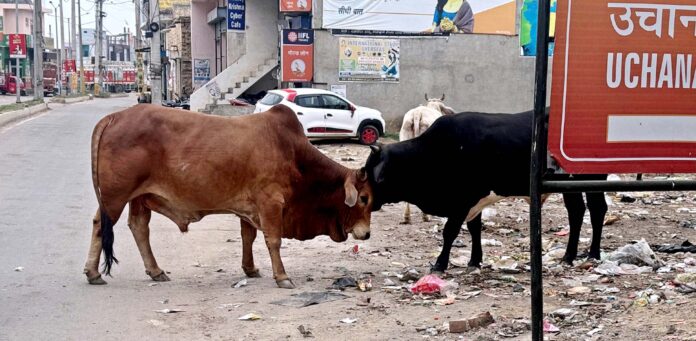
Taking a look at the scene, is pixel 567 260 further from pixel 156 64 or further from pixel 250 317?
pixel 156 64

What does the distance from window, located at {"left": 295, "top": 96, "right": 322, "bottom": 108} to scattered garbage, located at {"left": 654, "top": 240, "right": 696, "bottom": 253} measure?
14715 mm

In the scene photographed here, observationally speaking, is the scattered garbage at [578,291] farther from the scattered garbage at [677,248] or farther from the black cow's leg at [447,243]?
the scattered garbage at [677,248]

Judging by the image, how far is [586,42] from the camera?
352 cm

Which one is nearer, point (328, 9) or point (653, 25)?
point (653, 25)

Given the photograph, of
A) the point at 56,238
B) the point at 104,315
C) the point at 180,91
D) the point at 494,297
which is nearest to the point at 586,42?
the point at 494,297

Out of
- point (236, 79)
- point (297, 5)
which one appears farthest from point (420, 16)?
point (236, 79)

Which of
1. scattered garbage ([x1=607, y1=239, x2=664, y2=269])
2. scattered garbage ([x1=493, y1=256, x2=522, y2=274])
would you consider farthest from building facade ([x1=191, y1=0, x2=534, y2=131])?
scattered garbage ([x1=607, y1=239, x2=664, y2=269])

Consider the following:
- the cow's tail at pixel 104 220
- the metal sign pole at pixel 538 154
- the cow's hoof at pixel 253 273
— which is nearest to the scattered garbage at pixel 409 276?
the cow's hoof at pixel 253 273

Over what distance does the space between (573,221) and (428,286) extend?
82.7 inches

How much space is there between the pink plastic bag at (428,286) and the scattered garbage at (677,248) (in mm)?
2907

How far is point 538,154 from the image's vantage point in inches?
136

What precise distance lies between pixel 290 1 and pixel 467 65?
6.60m

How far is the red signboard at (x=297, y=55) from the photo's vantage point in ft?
84.9

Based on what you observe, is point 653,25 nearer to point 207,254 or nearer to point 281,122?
point 281,122
